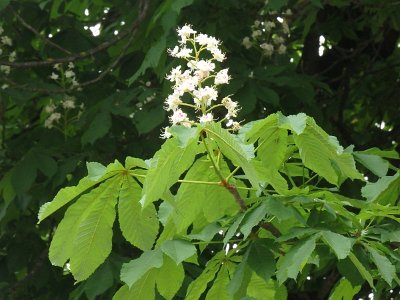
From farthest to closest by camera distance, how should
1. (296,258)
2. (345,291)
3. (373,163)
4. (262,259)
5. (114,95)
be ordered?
(114,95), (345,291), (373,163), (262,259), (296,258)

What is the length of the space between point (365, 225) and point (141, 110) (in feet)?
5.99

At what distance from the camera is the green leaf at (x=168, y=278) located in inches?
83.4

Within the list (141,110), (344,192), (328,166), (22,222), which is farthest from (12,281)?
(328,166)

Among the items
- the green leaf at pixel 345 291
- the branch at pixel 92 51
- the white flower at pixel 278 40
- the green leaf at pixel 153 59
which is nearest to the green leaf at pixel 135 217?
the green leaf at pixel 345 291

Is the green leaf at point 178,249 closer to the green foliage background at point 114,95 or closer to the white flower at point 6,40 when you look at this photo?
the green foliage background at point 114,95

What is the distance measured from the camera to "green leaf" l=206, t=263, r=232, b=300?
2168mm

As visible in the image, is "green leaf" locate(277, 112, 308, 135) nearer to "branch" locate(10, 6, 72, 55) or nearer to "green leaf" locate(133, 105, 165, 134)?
"green leaf" locate(133, 105, 165, 134)

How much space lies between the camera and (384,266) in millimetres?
1913

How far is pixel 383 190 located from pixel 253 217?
43 cm

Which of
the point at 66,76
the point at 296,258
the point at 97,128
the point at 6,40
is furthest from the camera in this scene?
the point at 6,40

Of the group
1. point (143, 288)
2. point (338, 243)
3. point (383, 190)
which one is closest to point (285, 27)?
point (383, 190)

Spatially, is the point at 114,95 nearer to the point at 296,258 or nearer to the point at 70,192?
the point at 70,192

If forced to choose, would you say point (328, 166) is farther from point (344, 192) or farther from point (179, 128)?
point (344, 192)

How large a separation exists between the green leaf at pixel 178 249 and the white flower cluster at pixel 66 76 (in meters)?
2.47
